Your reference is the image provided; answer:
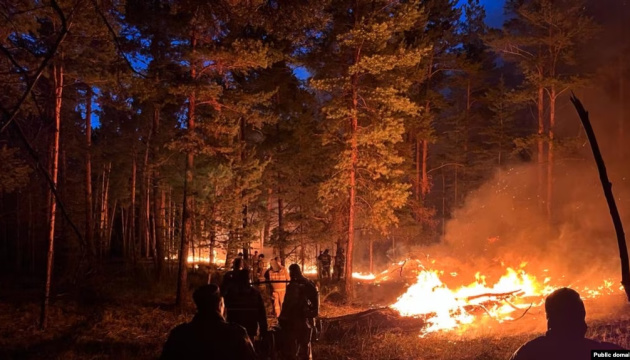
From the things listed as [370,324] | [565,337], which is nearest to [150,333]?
[370,324]

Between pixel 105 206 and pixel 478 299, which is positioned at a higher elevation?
pixel 105 206

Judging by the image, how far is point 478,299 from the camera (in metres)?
14.0

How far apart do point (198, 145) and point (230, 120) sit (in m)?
1.72

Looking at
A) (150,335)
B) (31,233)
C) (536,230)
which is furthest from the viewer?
(31,233)

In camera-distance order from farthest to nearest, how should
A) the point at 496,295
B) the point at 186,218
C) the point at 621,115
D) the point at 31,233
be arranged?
1. the point at 31,233
2. the point at 621,115
3. the point at 186,218
4. the point at 496,295

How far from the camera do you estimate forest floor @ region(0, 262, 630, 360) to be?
31.3 ft

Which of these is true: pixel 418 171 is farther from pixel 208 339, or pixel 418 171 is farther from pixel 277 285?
pixel 208 339

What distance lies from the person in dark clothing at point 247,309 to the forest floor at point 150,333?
10.4ft

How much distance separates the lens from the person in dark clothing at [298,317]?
7383 millimetres

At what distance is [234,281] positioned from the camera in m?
7.31

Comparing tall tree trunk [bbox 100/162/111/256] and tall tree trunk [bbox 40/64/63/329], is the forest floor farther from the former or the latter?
tall tree trunk [bbox 100/162/111/256]

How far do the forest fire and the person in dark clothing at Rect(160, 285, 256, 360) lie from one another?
9.12 m

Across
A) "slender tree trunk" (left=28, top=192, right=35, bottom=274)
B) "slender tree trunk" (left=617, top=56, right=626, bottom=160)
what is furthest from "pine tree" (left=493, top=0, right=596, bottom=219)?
"slender tree trunk" (left=28, top=192, right=35, bottom=274)

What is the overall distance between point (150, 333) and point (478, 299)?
9.86 metres
